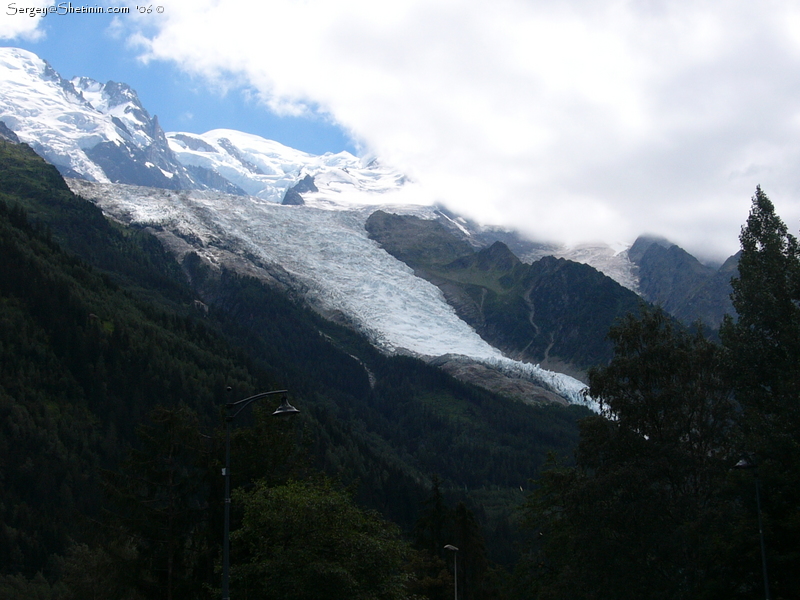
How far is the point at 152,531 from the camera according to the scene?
35.6 metres

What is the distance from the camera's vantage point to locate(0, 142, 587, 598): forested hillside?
3666cm

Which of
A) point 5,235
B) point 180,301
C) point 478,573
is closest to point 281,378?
point 180,301

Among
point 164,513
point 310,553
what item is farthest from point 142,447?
point 310,553

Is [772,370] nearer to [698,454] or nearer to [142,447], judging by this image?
[698,454]

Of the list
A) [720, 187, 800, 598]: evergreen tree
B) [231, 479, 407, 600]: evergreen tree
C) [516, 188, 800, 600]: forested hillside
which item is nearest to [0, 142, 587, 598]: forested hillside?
[231, 479, 407, 600]: evergreen tree

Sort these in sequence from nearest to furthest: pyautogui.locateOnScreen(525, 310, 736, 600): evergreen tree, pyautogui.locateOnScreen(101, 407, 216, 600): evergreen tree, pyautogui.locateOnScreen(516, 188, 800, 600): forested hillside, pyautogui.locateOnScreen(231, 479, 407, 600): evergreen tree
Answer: pyautogui.locateOnScreen(231, 479, 407, 600): evergreen tree → pyautogui.locateOnScreen(516, 188, 800, 600): forested hillside → pyautogui.locateOnScreen(101, 407, 216, 600): evergreen tree → pyautogui.locateOnScreen(525, 310, 736, 600): evergreen tree

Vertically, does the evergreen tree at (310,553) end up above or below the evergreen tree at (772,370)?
below

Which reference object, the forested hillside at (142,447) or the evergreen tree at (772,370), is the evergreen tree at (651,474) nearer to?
the evergreen tree at (772,370)

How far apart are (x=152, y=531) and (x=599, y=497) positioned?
23244mm

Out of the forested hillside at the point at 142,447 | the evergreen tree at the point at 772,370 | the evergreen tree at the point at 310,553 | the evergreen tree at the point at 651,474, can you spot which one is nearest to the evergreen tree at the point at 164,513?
the forested hillside at the point at 142,447

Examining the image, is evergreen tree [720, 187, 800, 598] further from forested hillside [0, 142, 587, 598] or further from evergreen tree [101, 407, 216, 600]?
evergreen tree [101, 407, 216, 600]

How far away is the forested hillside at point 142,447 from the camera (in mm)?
36656

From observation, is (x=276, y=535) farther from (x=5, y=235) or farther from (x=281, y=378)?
(x=281, y=378)

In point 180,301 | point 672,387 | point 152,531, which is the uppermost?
point 180,301
